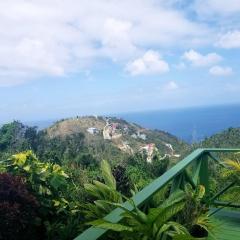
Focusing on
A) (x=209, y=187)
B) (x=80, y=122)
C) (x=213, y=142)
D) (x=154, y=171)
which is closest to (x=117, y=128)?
(x=80, y=122)

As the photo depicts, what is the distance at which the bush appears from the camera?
3.05 m

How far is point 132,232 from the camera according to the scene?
8.58 ft

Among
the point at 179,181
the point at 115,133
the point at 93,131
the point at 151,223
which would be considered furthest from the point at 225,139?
the point at 93,131

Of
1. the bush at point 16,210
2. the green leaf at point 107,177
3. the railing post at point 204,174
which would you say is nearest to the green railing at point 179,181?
the railing post at point 204,174

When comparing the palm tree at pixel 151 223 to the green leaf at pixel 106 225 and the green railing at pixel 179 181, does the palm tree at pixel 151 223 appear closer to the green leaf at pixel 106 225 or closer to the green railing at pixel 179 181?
the green railing at pixel 179 181

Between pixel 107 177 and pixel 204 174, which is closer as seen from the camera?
pixel 107 177

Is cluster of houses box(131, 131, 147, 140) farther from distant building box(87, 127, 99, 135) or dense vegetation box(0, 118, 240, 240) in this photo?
dense vegetation box(0, 118, 240, 240)

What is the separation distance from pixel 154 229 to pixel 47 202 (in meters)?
1.43

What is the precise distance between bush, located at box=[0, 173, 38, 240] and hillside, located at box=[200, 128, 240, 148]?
2532cm

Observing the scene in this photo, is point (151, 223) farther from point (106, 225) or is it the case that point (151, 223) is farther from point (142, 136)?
point (142, 136)

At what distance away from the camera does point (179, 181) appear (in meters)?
4.15

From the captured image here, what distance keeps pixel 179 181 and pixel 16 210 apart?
1.66m

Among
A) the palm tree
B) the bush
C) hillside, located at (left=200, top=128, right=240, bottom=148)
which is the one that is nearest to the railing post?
the bush

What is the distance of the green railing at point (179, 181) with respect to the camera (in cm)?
233
